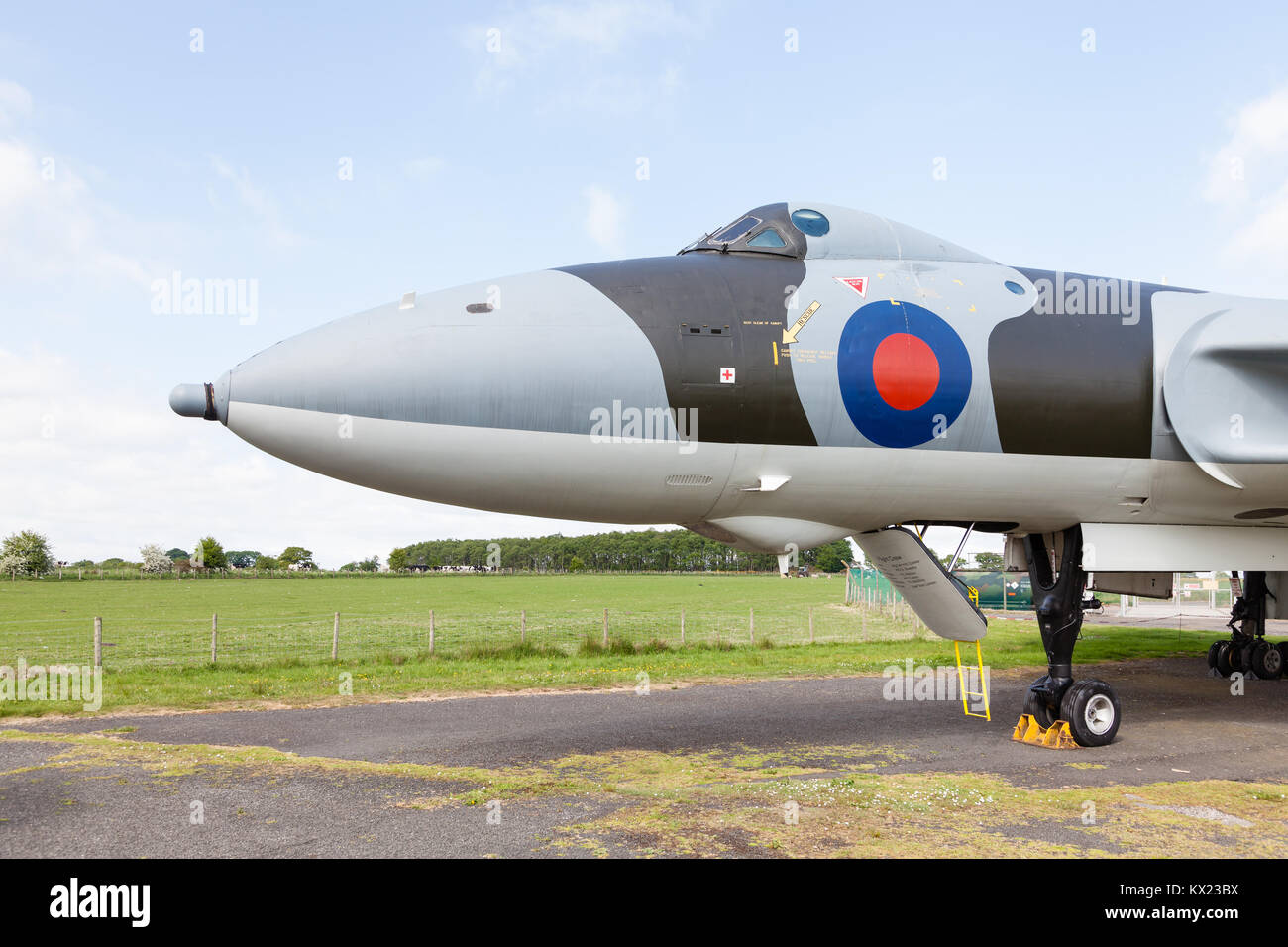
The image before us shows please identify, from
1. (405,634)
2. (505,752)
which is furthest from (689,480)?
(405,634)

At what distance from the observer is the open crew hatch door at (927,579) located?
27.7 ft

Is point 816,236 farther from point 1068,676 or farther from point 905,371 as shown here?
point 1068,676

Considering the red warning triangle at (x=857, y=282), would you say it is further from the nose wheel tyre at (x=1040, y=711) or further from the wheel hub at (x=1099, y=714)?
the wheel hub at (x=1099, y=714)

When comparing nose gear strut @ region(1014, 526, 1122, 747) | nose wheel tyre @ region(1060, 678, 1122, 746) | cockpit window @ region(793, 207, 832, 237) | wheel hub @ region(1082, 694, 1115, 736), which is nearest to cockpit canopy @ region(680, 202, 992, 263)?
cockpit window @ region(793, 207, 832, 237)

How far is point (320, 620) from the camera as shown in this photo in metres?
38.2

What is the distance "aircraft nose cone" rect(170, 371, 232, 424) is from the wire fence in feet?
36.5

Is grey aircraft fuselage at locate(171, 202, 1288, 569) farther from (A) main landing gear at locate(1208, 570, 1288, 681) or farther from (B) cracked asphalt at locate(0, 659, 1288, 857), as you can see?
(A) main landing gear at locate(1208, 570, 1288, 681)

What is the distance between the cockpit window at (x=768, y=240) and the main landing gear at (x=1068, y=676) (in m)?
4.24

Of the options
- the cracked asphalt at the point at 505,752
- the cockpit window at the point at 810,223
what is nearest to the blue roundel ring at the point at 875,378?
the cockpit window at the point at 810,223

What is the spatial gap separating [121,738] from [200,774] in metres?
2.51

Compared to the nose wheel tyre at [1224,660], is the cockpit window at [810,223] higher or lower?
higher

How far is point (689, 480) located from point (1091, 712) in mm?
5329

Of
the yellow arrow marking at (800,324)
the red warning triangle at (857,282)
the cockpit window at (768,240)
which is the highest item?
the cockpit window at (768,240)
